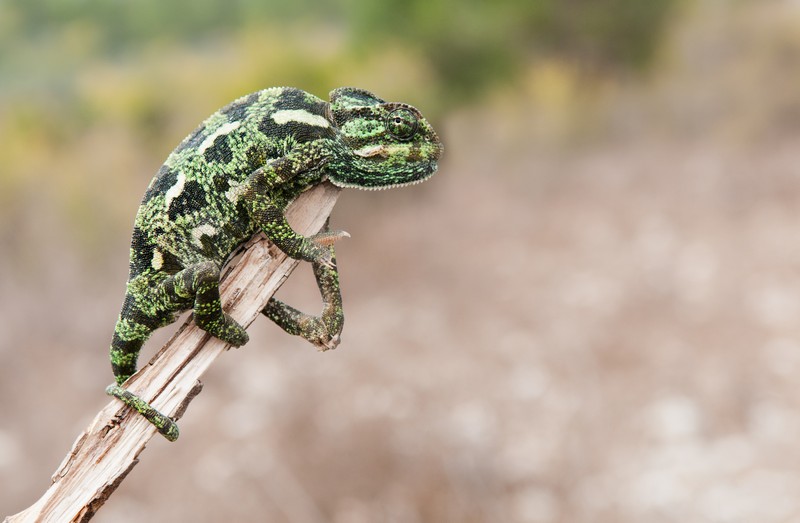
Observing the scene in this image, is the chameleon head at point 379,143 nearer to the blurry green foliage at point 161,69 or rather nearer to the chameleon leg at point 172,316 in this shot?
the chameleon leg at point 172,316

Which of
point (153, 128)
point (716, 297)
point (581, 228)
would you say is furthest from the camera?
point (581, 228)

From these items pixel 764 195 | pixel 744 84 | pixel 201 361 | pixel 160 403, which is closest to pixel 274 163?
pixel 201 361

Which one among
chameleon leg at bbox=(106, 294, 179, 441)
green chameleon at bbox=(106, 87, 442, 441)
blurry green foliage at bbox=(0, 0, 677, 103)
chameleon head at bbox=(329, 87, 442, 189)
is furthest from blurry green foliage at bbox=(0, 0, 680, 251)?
chameleon head at bbox=(329, 87, 442, 189)

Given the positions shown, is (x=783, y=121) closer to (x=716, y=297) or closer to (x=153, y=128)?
(x=716, y=297)

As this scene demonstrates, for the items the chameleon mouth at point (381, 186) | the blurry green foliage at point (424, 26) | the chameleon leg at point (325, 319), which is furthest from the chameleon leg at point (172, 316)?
the blurry green foliage at point (424, 26)

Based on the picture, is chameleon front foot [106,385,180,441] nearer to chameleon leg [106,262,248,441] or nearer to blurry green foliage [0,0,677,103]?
chameleon leg [106,262,248,441]

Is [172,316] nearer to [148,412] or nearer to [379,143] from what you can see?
[148,412]
